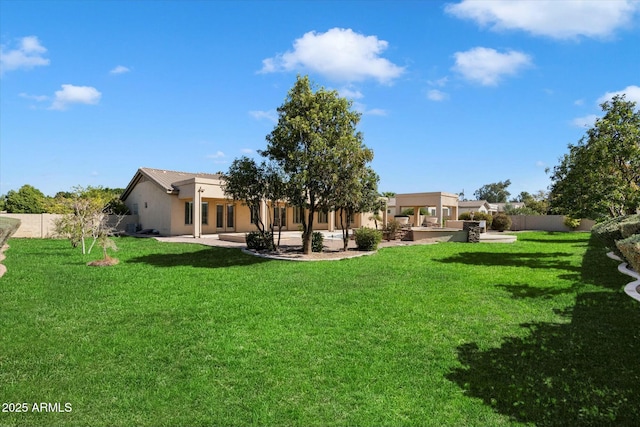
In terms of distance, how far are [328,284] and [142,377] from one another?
5.61 metres

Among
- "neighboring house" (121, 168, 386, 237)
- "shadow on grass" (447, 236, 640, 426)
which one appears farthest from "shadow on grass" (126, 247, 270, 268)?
"shadow on grass" (447, 236, 640, 426)

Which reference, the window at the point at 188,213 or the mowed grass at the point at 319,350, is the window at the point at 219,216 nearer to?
the window at the point at 188,213

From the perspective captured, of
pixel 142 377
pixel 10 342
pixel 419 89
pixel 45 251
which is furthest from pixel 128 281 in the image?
pixel 419 89

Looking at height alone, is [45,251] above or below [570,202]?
below

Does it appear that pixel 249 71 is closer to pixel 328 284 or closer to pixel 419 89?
pixel 419 89

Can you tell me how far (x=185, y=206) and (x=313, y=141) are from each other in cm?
1569

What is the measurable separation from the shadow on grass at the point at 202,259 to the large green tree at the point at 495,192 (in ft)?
335

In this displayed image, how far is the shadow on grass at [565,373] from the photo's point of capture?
160 inches

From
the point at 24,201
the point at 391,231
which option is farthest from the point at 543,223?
the point at 24,201

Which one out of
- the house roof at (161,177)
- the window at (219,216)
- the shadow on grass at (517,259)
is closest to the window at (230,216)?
the window at (219,216)

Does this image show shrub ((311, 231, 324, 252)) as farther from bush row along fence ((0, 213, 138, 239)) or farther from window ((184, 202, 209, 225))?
bush row along fence ((0, 213, 138, 239))

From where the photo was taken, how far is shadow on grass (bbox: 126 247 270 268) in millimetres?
13048

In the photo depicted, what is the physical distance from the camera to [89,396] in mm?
4242

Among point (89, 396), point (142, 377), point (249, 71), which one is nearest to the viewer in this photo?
point (89, 396)
